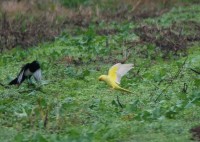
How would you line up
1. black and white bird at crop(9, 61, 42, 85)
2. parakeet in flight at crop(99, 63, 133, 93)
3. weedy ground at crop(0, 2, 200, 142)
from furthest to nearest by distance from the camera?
black and white bird at crop(9, 61, 42, 85) → parakeet in flight at crop(99, 63, 133, 93) → weedy ground at crop(0, 2, 200, 142)

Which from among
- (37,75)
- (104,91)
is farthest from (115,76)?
(37,75)

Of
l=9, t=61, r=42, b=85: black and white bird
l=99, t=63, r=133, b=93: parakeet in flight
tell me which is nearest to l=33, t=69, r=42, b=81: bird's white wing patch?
l=9, t=61, r=42, b=85: black and white bird

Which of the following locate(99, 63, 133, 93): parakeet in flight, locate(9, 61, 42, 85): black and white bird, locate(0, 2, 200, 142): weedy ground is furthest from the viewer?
locate(9, 61, 42, 85): black and white bird

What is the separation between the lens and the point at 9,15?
15.2m

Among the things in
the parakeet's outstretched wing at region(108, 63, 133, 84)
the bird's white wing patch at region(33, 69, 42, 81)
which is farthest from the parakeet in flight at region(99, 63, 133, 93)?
the bird's white wing patch at region(33, 69, 42, 81)

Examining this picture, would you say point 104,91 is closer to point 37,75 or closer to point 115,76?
point 115,76

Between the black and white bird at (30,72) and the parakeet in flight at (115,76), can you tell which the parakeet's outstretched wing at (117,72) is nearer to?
the parakeet in flight at (115,76)

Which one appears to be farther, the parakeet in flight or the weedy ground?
the parakeet in flight

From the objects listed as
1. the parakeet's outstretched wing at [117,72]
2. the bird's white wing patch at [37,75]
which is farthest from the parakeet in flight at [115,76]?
the bird's white wing patch at [37,75]

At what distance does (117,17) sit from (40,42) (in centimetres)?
355

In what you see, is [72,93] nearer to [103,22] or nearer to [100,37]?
[100,37]

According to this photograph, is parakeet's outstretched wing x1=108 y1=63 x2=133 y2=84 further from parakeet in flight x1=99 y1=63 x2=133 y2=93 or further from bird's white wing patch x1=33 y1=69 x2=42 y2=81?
bird's white wing patch x1=33 y1=69 x2=42 y2=81

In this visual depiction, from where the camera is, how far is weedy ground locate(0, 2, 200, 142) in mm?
5969

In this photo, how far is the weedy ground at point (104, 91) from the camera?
5.97 meters
